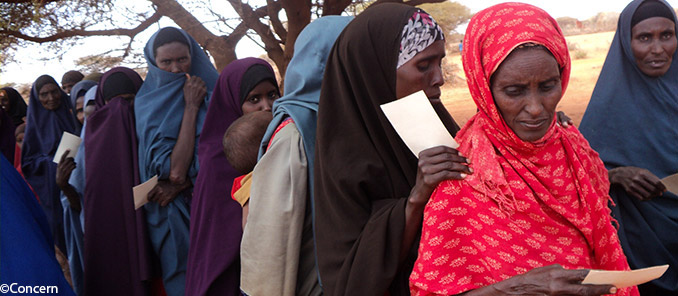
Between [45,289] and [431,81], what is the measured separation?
1.98 metres

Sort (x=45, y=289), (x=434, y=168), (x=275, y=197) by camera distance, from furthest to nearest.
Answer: (x=45, y=289), (x=275, y=197), (x=434, y=168)

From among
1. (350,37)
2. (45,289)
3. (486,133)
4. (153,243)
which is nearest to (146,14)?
(153,243)

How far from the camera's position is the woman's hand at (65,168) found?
426cm

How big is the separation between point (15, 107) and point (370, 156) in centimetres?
591

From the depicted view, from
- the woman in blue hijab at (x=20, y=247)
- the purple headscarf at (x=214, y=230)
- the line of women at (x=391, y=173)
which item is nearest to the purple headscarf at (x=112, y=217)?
the line of women at (x=391, y=173)

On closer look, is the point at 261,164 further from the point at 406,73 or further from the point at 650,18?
the point at 650,18

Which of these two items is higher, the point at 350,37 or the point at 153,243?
the point at 350,37

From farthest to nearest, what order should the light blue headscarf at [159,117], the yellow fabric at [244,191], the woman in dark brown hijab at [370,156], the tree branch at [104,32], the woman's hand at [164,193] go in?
the tree branch at [104,32] → the light blue headscarf at [159,117] → the woman's hand at [164,193] → the yellow fabric at [244,191] → the woman in dark brown hijab at [370,156]

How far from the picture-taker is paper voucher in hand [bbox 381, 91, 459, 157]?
1.66 m

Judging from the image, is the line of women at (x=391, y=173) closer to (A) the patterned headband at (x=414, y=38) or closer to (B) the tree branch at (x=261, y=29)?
(A) the patterned headband at (x=414, y=38)

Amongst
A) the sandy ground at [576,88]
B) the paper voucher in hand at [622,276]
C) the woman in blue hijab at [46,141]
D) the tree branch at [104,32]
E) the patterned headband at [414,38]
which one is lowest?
the sandy ground at [576,88]

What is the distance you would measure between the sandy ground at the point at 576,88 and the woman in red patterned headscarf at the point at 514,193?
10.7 meters

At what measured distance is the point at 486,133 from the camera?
1.74 m

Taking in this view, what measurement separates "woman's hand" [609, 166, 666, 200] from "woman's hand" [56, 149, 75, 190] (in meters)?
3.77
